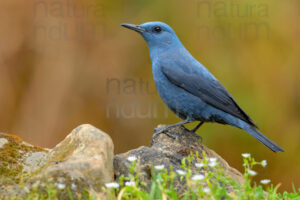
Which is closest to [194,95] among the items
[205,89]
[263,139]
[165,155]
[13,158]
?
[205,89]

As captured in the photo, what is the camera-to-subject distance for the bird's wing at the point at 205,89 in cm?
586

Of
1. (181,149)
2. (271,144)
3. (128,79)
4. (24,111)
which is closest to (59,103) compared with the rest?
(24,111)

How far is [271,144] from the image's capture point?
5.51m

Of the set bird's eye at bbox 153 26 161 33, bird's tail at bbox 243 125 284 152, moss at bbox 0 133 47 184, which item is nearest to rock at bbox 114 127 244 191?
bird's tail at bbox 243 125 284 152

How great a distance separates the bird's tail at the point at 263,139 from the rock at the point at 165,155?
477mm

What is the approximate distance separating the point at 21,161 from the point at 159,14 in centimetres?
372

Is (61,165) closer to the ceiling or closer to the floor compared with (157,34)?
closer to the floor

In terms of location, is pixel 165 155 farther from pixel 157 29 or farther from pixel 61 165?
pixel 157 29

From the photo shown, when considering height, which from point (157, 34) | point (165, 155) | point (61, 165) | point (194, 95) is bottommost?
point (165, 155)

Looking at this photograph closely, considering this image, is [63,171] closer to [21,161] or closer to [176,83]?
[21,161]

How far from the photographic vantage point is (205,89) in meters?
5.95

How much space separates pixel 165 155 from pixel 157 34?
1.96 m

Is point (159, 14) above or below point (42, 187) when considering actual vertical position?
above

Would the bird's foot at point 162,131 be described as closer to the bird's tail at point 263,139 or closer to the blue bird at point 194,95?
the blue bird at point 194,95
